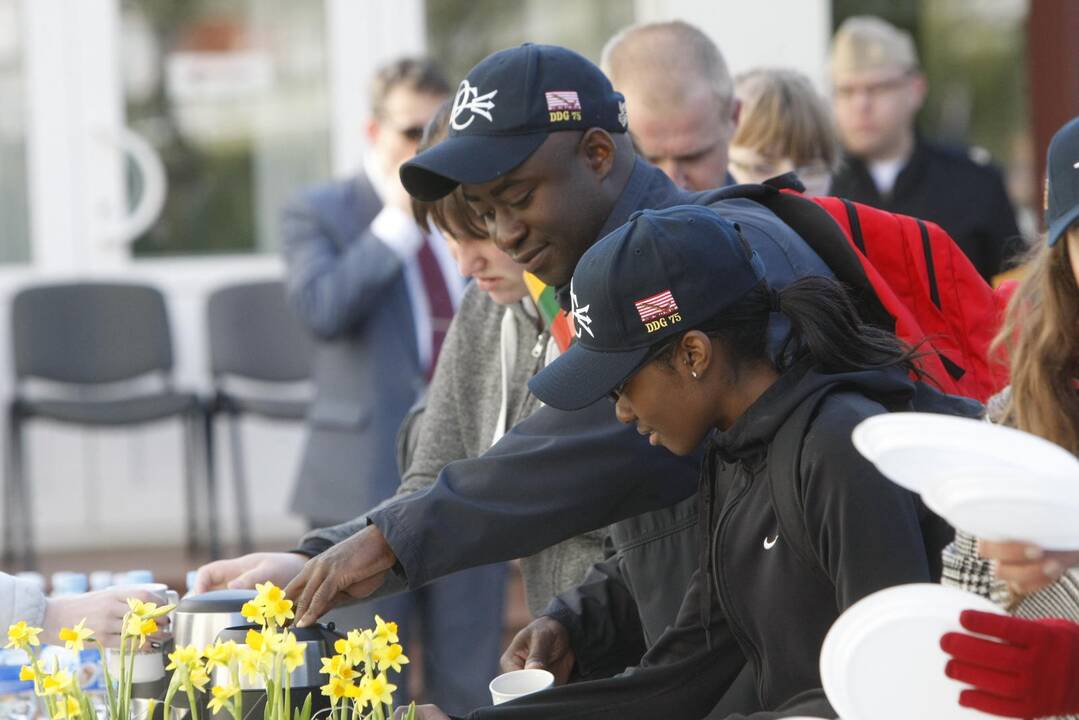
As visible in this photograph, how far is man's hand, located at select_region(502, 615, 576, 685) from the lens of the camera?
7.73 feet

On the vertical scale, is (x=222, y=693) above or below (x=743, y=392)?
below

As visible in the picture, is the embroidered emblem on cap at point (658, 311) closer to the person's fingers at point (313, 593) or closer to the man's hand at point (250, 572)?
the person's fingers at point (313, 593)

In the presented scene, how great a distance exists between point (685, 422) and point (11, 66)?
17.3ft

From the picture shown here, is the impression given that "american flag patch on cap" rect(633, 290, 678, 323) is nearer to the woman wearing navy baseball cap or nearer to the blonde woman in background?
the woman wearing navy baseball cap

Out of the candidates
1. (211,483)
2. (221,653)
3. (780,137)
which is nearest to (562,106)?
(221,653)

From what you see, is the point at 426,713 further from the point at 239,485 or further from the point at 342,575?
the point at 239,485

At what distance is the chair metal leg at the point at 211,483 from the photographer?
617cm

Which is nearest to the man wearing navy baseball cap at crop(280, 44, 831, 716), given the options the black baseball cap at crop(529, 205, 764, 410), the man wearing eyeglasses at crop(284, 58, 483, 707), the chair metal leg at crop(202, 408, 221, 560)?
the black baseball cap at crop(529, 205, 764, 410)

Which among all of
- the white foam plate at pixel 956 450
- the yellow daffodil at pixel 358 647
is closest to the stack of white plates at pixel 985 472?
the white foam plate at pixel 956 450

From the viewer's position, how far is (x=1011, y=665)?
1455mm

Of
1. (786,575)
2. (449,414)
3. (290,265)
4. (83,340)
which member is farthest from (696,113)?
(83,340)

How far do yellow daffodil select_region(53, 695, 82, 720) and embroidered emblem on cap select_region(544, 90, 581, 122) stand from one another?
3.16 ft

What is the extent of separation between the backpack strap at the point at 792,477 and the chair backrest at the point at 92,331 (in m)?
4.85

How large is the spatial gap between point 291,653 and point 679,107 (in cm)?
163
